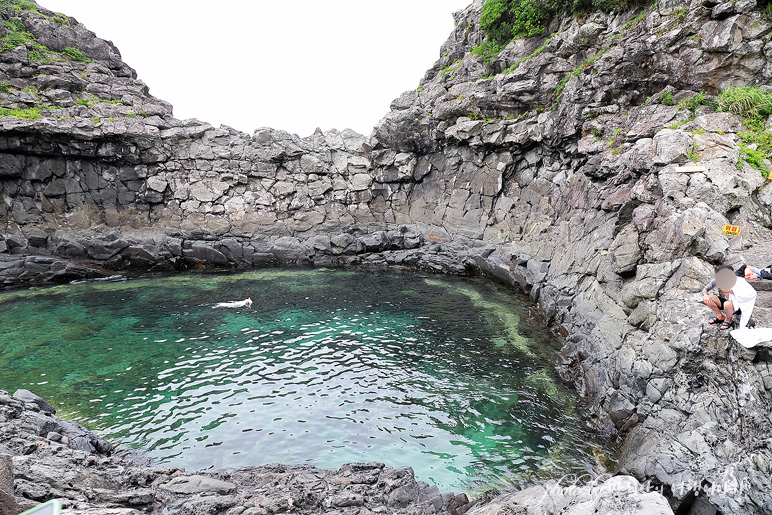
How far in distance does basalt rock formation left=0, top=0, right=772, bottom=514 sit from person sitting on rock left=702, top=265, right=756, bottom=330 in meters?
0.61

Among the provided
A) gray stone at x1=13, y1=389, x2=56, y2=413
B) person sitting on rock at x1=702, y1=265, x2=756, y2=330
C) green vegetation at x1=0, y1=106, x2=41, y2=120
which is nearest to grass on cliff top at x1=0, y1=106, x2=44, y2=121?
green vegetation at x1=0, y1=106, x2=41, y2=120

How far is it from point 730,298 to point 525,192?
18.7 metres

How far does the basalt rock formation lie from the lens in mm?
10182

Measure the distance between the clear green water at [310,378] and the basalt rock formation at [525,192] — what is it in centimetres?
207

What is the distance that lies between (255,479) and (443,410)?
5.75m

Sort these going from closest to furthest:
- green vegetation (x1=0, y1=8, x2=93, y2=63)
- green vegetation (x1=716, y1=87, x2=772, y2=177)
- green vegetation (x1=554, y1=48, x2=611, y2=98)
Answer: green vegetation (x1=716, y1=87, x2=772, y2=177) < green vegetation (x1=554, y1=48, x2=611, y2=98) < green vegetation (x1=0, y1=8, x2=93, y2=63)

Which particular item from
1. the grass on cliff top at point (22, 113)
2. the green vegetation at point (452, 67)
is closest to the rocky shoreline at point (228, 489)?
the grass on cliff top at point (22, 113)

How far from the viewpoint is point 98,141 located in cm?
3031

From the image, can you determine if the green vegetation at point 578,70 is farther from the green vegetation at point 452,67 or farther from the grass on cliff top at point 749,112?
the green vegetation at point 452,67

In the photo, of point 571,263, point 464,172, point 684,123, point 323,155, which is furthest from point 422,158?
point 684,123

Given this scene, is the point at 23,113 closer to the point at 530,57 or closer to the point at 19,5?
the point at 19,5

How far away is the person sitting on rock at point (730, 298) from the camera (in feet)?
27.9

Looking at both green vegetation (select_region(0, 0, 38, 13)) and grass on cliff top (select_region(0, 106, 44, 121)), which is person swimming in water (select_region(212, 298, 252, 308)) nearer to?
grass on cliff top (select_region(0, 106, 44, 121))

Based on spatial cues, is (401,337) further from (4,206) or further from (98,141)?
(4,206)
